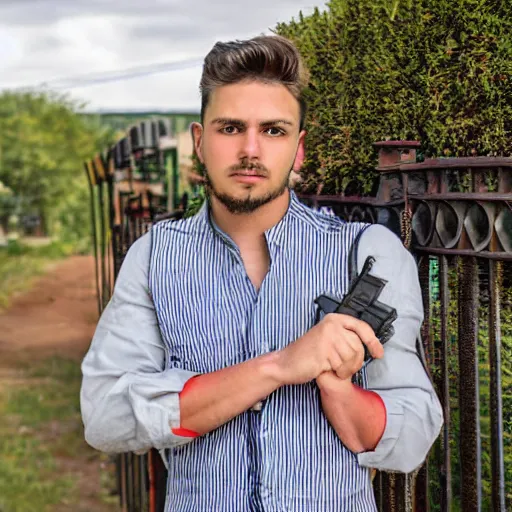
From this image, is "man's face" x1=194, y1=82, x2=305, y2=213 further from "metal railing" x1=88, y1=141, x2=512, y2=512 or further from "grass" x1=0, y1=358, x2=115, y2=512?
"grass" x1=0, y1=358, x2=115, y2=512

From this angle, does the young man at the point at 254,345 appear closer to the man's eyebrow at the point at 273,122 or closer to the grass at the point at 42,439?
the man's eyebrow at the point at 273,122

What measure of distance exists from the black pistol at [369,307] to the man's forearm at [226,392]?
0.18 metres

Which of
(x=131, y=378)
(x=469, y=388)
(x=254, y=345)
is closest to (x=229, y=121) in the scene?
(x=254, y=345)

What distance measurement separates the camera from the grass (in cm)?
438

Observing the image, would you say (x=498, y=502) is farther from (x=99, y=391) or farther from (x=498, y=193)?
(x=99, y=391)

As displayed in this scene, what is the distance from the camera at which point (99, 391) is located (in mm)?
1858

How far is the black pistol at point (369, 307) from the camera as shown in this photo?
5.62ft

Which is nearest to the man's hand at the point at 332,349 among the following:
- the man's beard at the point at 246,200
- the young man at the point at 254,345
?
the young man at the point at 254,345

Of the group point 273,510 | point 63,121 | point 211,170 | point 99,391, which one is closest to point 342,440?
point 273,510

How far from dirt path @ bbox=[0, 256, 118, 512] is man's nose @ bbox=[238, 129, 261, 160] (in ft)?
11.7

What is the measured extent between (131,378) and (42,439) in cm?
335

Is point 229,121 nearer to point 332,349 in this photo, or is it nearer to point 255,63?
point 255,63

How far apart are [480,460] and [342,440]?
0.42m

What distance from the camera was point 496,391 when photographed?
1.94 meters
